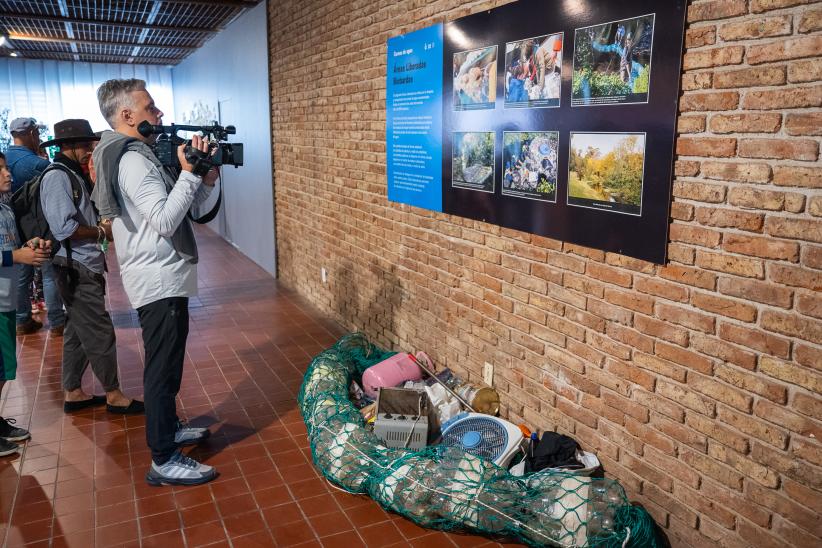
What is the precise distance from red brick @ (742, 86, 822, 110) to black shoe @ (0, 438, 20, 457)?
404 cm

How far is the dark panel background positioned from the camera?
8.10 ft

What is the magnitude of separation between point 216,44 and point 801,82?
1016 centimetres

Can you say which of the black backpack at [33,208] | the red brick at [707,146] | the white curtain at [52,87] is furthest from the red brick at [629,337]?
the white curtain at [52,87]

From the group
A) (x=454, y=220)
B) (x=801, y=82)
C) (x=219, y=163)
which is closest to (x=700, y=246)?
(x=801, y=82)

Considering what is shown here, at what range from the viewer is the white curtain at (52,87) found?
45.5ft

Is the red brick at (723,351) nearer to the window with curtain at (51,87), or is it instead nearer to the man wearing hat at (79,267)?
the man wearing hat at (79,267)

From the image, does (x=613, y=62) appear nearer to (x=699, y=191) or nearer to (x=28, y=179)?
(x=699, y=191)

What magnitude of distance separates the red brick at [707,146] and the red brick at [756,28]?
0.35m

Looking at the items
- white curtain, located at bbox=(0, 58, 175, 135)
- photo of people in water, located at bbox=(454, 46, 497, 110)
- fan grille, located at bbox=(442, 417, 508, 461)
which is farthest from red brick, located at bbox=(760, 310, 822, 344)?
white curtain, located at bbox=(0, 58, 175, 135)

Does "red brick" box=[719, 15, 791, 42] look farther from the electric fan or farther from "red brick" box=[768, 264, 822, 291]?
the electric fan

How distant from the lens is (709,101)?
2320 millimetres

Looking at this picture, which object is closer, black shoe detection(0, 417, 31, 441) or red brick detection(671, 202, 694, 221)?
red brick detection(671, 202, 694, 221)

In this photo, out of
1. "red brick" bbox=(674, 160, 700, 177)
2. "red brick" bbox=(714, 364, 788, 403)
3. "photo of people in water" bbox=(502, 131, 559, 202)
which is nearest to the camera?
"red brick" bbox=(714, 364, 788, 403)

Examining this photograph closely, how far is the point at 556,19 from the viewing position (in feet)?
9.89
